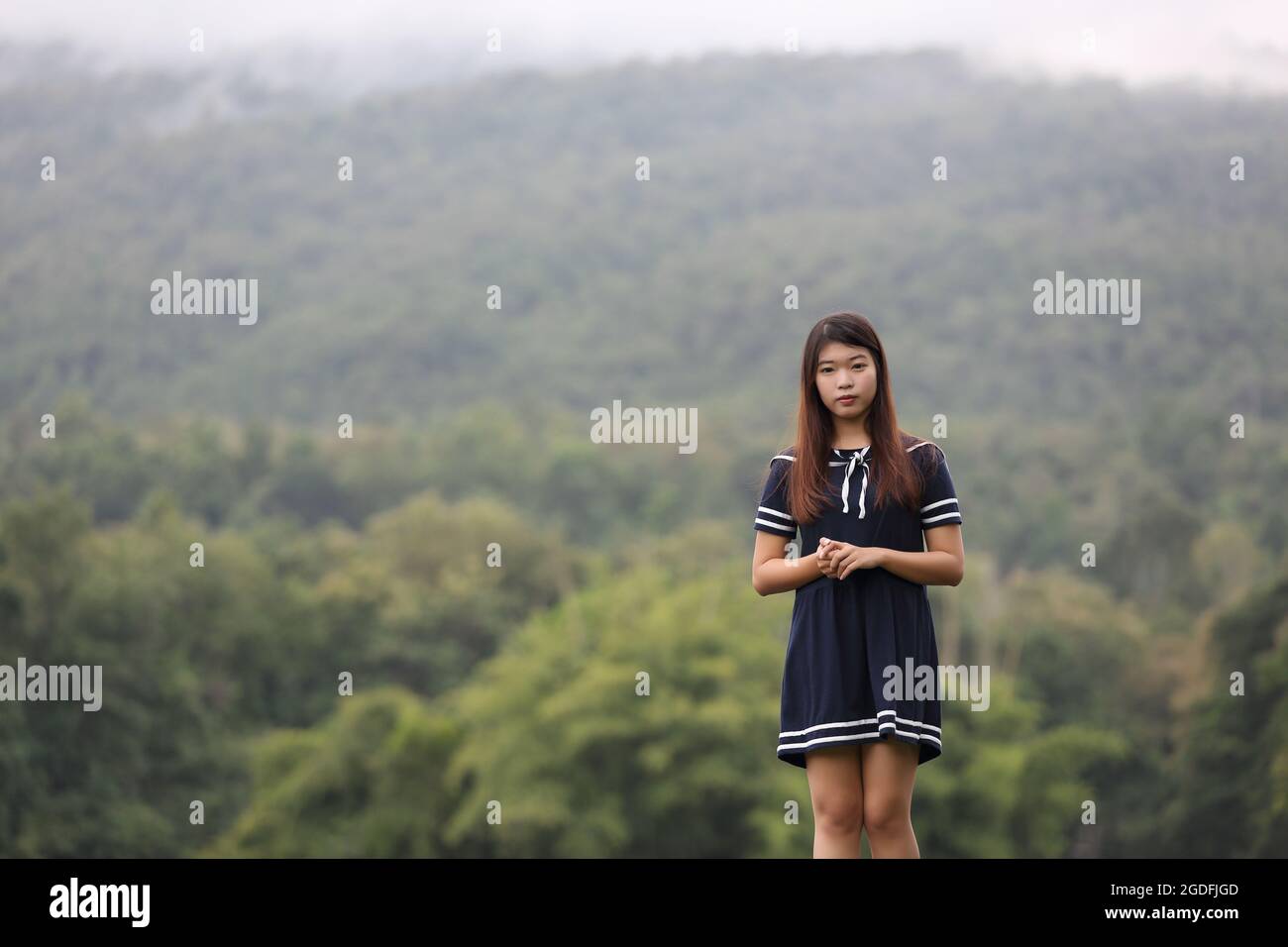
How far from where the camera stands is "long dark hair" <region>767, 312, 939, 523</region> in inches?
124

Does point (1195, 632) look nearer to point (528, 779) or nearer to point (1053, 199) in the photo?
point (528, 779)

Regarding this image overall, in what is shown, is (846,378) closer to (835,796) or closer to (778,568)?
(778,568)

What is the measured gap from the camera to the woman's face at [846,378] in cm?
322

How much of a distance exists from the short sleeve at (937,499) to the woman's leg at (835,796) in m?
0.51

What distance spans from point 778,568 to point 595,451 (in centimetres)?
7442

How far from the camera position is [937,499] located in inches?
125

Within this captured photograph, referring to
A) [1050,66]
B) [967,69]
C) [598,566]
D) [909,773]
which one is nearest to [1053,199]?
[1050,66]

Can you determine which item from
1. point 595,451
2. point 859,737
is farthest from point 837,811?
point 595,451

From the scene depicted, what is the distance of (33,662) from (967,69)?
11220 cm

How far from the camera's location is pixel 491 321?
106 meters

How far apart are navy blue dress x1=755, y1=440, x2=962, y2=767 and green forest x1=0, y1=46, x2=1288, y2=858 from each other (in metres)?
0.26
